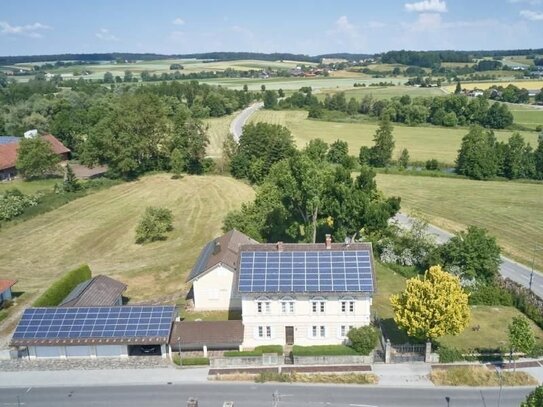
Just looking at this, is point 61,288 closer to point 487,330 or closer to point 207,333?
point 207,333

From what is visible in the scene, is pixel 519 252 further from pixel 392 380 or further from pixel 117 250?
pixel 117 250

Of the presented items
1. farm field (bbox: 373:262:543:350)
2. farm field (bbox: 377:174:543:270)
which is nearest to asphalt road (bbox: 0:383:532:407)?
farm field (bbox: 373:262:543:350)

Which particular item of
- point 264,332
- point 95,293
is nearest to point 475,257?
point 264,332

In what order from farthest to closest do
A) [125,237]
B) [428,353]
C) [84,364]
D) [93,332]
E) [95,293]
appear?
[125,237] < [95,293] < [93,332] < [84,364] < [428,353]

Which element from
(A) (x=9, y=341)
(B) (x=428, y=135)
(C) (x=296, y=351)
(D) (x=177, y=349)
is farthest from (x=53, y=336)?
(B) (x=428, y=135)

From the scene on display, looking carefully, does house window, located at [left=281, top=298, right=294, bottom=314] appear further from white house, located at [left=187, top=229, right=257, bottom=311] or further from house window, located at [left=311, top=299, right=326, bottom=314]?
white house, located at [left=187, top=229, right=257, bottom=311]
